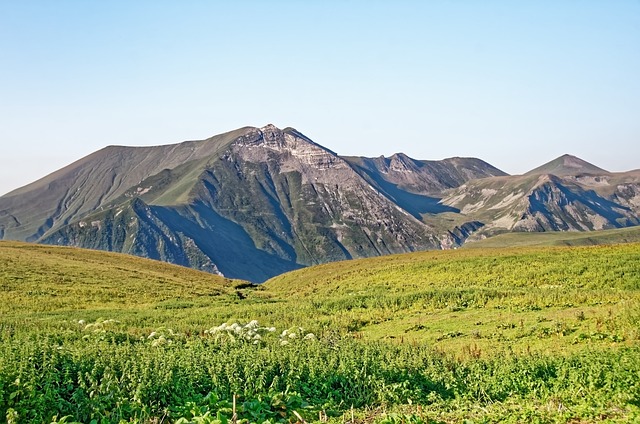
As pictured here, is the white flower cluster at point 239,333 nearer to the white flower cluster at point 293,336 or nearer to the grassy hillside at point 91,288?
the white flower cluster at point 293,336

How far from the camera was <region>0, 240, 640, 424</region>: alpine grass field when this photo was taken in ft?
43.9

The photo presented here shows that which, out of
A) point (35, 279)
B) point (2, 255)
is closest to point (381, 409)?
point (35, 279)

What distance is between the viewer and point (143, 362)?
1577cm

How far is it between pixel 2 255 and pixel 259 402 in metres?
63.4

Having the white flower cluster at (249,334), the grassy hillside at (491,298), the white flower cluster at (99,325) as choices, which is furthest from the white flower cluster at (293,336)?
the white flower cluster at (99,325)

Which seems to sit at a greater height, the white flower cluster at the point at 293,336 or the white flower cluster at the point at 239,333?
the white flower cluster at the point at 239,333

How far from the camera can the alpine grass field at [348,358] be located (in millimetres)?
13391

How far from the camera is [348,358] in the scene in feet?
59.5

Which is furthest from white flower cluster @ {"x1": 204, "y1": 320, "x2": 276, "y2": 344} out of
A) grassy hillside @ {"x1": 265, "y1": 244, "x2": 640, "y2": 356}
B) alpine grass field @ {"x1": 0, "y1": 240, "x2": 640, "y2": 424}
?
grassy hillside @ {"x1": 265, "y1": 244, "x2": 640, "y2": 356}

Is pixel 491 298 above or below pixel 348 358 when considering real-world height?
below

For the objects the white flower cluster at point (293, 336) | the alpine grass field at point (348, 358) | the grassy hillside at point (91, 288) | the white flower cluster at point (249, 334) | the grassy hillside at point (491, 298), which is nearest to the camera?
the alpine grass field at point (348, 358)

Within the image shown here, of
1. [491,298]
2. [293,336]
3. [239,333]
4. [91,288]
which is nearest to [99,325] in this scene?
[239,333]

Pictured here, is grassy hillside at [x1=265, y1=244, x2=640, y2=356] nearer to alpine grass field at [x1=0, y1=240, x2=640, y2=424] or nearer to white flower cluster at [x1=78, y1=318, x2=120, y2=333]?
alpine grass field at [x1=0, y1=240, x2=640, y2=424]

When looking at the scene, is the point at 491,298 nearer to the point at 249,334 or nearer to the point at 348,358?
the point at 249,334
